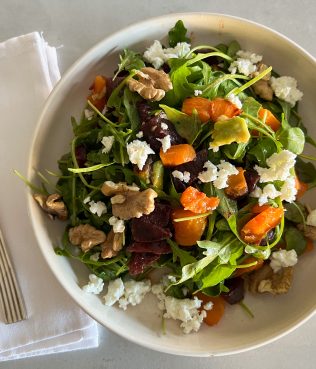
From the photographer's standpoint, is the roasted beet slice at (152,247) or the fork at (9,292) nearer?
the roasted beet slice at (152,247)

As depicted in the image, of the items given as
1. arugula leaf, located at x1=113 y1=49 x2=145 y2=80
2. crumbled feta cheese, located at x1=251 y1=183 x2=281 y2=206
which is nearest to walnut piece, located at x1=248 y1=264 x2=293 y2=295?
crumbled feta cheese, located at x1=251 y1=183 x2=281 y2=206

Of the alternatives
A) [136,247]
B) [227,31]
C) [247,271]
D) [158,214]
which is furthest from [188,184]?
[227,31]

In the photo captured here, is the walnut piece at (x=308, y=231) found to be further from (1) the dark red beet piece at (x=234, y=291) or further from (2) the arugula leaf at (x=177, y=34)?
(2) the arugula leaf at (x=177, y=34)

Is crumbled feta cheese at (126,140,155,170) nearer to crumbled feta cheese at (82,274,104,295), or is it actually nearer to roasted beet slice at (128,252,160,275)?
roasted beet slice at (128,252,160,275)

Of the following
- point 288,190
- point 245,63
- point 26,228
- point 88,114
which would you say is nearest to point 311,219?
point 288,190

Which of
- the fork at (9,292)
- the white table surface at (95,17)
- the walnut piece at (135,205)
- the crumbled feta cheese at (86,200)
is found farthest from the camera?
the white table surface at (95,17)

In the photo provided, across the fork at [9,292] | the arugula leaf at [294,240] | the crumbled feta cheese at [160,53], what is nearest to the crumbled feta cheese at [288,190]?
the arugula leaf at [294,240]

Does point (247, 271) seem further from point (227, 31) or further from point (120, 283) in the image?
point (227, 31)
